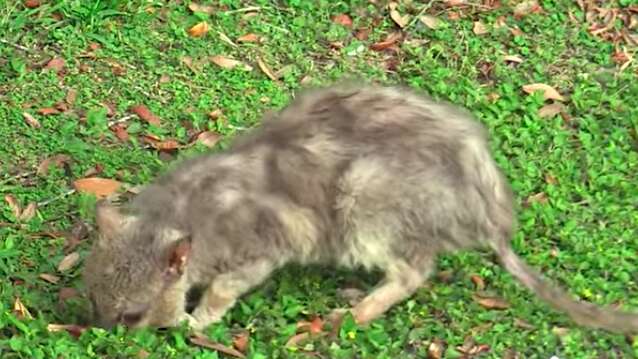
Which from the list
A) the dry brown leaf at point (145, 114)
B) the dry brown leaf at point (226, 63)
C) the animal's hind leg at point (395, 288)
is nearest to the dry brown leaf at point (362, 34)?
the dry brown leaf at point (226, 63)

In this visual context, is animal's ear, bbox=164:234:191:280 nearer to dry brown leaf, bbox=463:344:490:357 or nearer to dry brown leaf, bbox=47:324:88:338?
dry brown leaf, bbox=47:324:88:338

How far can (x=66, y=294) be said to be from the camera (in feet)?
21.9

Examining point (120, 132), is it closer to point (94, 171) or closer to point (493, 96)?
point (94, 171)

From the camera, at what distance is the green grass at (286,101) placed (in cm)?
651

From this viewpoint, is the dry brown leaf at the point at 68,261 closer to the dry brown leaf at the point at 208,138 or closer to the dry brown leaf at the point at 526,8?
the dry brown leaf at the point at 208,138

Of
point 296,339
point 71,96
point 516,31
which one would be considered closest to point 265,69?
point 71,96

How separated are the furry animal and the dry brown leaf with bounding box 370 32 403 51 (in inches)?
88.2

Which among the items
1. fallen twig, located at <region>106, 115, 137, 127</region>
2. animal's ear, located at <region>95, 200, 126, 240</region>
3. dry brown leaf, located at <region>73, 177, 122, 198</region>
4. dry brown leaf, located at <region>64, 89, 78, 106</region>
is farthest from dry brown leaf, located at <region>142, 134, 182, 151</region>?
animal's ear, located at <region>95, 200, 126, 240</region>

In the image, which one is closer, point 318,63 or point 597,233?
point 597,233

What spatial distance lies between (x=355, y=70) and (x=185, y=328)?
2.91m

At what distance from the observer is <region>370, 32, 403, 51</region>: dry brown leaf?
354 inches

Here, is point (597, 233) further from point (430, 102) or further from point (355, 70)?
point (355, 70)

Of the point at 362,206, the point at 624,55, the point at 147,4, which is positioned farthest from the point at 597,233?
the point at 147,4

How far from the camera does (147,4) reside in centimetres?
899
